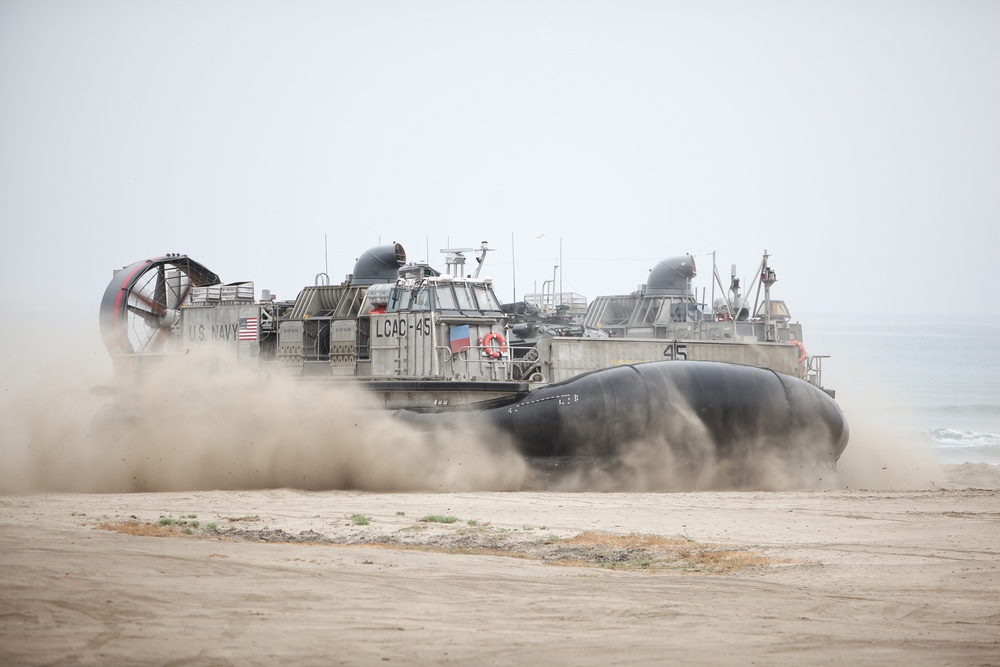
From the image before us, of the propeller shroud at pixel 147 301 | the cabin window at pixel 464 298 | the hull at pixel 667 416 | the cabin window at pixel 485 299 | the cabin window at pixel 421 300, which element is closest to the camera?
the hull at pixel 667 416

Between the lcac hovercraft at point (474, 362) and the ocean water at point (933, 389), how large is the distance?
21.8 ft

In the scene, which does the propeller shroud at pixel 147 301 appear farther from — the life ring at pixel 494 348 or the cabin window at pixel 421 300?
the life ring at pixel 494 348

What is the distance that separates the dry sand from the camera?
4863mm

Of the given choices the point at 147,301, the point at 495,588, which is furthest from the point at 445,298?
the point at 495,588

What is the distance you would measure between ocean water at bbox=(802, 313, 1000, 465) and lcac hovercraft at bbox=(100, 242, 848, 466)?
665 centimetres

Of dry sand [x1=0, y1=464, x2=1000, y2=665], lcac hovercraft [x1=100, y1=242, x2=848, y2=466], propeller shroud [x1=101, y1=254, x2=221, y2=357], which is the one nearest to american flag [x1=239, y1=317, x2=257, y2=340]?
lcac hovercraft [x1=100, y1=242, x2=848, y2=466]

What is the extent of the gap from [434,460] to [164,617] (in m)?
6.80

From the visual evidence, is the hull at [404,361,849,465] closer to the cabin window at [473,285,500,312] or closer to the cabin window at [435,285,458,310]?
the cabin window at [435,285,458,310]

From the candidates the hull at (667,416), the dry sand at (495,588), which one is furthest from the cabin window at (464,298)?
the dry sand at (495,588)

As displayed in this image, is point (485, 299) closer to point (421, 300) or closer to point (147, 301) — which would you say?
point (421, 300)

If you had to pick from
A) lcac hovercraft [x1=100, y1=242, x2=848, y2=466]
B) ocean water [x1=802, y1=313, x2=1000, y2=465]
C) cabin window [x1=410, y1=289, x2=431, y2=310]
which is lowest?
ocean water [x1=802, y1=313, x2=1000, y2=465]

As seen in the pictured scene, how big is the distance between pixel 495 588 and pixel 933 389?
41924mm

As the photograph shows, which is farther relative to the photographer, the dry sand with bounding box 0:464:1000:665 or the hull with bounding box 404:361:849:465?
the hull with bounding box 404:361:849:465

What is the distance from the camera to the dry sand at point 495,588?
4863mm
